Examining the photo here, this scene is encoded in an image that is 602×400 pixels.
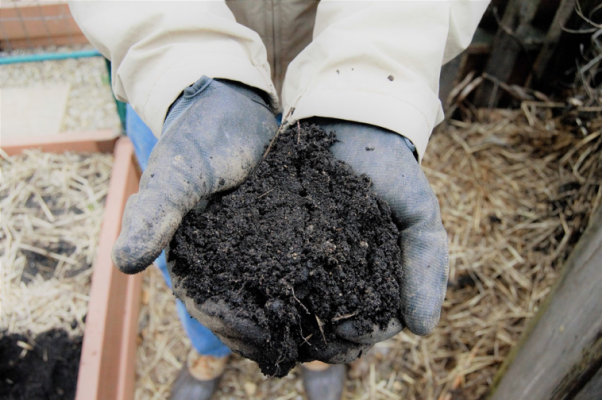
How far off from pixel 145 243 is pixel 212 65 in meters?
0.54

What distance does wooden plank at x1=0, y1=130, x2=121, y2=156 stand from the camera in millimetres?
2266

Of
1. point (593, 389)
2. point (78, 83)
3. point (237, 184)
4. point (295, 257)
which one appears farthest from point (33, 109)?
point (593, 389)

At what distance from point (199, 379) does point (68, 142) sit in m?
1.40

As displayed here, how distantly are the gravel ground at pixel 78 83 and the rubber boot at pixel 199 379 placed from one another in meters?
1.63

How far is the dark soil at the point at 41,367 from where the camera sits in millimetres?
1712

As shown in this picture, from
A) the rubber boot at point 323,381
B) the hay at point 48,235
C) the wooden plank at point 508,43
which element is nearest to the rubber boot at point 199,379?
the rubber boot at point 323,381

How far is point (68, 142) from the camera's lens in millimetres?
2305

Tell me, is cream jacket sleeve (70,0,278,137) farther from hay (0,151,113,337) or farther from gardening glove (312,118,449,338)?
hay (0,151,113,337)

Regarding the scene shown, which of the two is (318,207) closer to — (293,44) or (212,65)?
(212,65)

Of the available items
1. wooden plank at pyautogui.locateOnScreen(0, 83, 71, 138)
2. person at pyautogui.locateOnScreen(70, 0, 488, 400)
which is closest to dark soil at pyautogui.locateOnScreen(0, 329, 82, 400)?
person at pyautogui.locateOnScreen(70, 0, 488, 400)

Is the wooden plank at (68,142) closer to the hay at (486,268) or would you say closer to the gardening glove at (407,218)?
the hay at (486,268)

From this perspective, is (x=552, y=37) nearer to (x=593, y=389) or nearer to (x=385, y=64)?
(x=385, y=64)

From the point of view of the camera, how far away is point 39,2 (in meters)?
3.16

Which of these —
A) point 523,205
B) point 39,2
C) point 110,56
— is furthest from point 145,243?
point 39,2
